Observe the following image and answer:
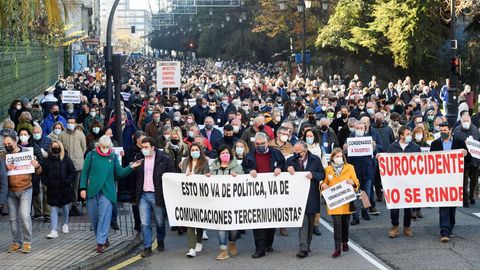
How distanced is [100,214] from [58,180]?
135cm

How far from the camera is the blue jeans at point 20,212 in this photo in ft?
38.3

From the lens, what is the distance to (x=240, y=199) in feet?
38.3

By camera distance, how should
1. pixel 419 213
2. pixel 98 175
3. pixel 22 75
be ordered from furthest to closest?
pixel 22 75 < pixel 419 213 < pixel 98 175

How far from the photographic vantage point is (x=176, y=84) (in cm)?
3100

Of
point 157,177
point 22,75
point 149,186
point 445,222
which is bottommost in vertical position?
point 445,222

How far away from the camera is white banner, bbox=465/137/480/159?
1434 centimetres

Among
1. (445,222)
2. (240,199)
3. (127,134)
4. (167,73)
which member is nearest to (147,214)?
(240,199)

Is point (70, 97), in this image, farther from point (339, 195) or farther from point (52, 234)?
point (339, 195)

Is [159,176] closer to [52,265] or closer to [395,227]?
[52,265]

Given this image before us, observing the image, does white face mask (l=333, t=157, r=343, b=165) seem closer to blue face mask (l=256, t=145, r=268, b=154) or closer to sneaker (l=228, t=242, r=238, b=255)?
blue face mask (l=256, t=145, r=268, b=154)

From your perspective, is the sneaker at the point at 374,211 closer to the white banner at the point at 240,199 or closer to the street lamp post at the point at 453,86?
the white banner at the point at 240,199

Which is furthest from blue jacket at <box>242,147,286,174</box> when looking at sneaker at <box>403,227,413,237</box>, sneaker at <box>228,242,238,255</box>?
sneaker at <box>403,227,413,237</box>

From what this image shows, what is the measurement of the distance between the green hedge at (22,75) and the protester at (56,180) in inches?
112

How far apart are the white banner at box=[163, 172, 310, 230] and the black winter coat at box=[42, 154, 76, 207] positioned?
182 centimetres
